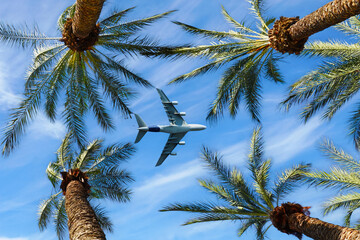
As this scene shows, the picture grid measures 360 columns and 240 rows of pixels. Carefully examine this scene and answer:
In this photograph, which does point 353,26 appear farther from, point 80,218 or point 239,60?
point 80,218

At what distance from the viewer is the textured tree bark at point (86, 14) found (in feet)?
29.5

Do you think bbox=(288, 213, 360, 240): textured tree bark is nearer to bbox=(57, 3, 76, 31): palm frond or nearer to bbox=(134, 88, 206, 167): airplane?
bbox=(134, 88, 206, 167): airplane

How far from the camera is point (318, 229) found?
12.8 meters

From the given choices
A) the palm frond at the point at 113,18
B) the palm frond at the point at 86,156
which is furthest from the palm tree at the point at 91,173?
the palm frond at the point at 113,18

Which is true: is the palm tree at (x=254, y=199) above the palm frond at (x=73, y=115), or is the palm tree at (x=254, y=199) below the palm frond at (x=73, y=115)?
below

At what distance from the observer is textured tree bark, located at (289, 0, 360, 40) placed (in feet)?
32.1

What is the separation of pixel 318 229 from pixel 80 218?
7420 millimetres

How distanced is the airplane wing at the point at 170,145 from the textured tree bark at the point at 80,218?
287 inches

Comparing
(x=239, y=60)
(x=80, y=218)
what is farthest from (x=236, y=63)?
(x=80, y=218)

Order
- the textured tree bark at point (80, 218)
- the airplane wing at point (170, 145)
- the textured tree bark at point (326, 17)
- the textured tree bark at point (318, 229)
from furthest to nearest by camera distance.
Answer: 1. the airplane wing at point (170, 145)
2. the textured tree bark at point (318, 229)
3. the textured tree bark at point (326, 17)
4. the textured tree bark at point (80, 218)

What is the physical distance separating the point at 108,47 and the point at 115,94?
6.18 ft

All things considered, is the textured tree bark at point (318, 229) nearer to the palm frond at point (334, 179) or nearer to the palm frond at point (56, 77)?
the palm frond at point (334, 179)

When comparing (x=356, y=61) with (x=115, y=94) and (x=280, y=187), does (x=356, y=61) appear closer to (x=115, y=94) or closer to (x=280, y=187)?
(x=280, y=187)

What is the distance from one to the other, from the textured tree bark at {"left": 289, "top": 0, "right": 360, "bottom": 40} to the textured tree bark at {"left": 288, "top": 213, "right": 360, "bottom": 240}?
19.4 feet
